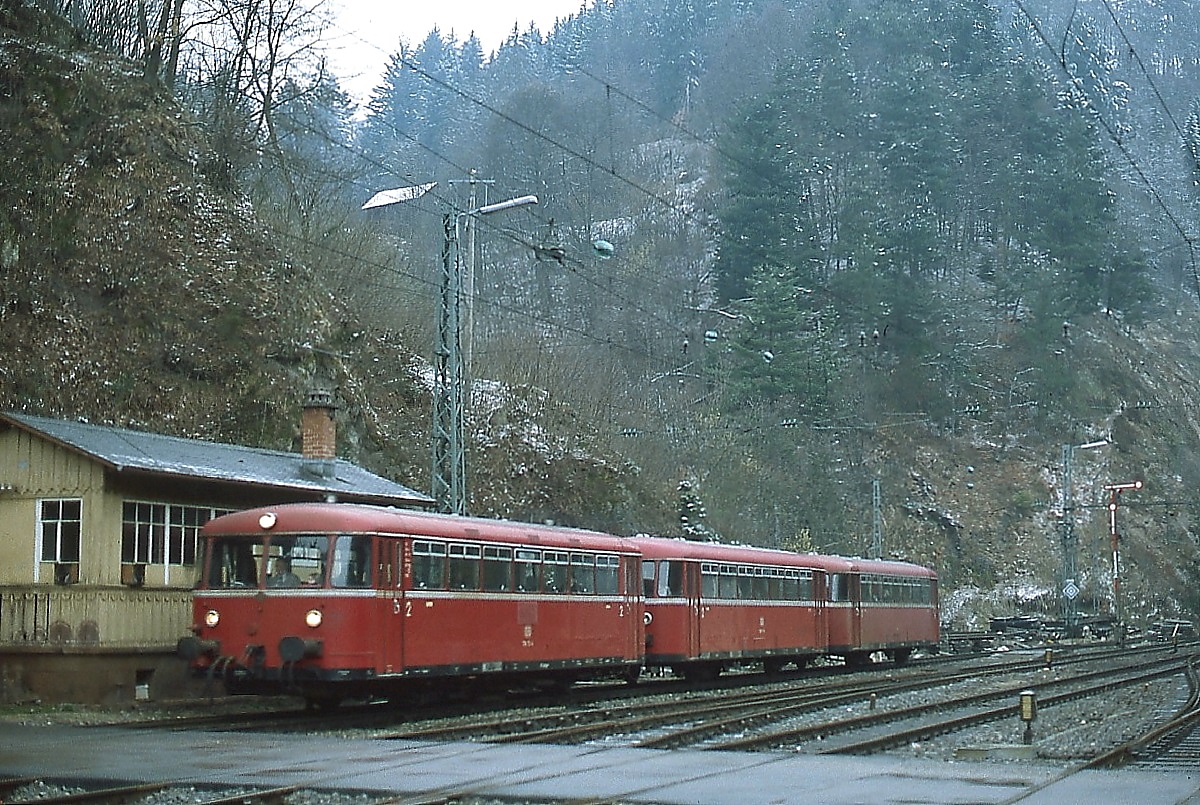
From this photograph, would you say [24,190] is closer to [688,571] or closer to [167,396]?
[167,396]

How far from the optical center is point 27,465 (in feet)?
73.7

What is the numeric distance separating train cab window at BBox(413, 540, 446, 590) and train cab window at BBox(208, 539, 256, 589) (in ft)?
6.75

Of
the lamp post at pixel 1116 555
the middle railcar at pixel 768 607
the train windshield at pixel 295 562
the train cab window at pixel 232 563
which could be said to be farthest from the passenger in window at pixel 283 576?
the lamp post at pixel 1116 555

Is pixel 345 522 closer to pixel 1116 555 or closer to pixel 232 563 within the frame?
pixel 232 563

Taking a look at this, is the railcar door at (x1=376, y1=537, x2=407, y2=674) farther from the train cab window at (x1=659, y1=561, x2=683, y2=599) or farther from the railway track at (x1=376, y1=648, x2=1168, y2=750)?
the train cab window at (x1=659, y1=561, x2=683, y2=599)

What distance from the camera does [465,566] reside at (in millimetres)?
21938

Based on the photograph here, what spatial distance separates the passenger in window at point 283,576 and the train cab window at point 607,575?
7.20 m

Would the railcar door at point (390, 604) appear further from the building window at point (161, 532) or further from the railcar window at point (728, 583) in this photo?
the railcar window at point (728, 583)

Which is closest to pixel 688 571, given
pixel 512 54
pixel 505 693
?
pixel 505 693

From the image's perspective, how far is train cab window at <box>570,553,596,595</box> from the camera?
82.8 feet

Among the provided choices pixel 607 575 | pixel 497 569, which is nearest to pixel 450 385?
pixel 497 569

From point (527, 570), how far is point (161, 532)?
5.51 metres

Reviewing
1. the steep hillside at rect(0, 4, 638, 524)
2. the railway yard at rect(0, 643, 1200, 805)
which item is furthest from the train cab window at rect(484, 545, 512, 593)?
the steep hillside at rect(0, 4, 638, 524)

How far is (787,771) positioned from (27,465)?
13.1 meters
